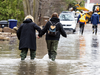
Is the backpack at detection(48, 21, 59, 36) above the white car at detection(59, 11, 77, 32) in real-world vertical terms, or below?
above

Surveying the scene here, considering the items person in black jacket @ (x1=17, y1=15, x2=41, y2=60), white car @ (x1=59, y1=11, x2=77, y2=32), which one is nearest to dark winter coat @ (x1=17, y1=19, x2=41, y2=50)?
person in black jacket @ (x1=17, y1=15, x2=41, y2=60)

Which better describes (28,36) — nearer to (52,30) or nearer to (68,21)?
(52,30)

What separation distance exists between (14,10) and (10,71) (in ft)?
74.2

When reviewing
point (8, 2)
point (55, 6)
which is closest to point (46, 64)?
point (8, 2)

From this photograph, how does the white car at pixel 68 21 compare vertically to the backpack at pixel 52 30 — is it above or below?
below

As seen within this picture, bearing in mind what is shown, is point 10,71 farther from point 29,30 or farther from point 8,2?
point 8,2

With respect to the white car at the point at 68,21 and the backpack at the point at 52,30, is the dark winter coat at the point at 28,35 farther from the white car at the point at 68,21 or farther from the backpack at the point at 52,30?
the white car at the point at 68,21

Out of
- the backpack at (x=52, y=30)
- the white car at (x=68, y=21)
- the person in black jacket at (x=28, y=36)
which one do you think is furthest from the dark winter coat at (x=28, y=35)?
the white car at (x=68, y=21)

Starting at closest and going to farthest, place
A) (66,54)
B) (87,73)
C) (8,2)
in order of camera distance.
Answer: (87,73) < (66,54) < (8,2)

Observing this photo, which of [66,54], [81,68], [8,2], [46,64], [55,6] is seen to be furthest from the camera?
[55,6]

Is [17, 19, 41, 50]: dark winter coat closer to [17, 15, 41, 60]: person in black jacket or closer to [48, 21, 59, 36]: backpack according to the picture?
[17, 15, 41, 60]: person in black jacket

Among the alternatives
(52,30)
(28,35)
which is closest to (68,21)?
(52,30)

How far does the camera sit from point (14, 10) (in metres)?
30.3

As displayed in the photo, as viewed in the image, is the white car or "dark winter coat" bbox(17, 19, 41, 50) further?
the white car
